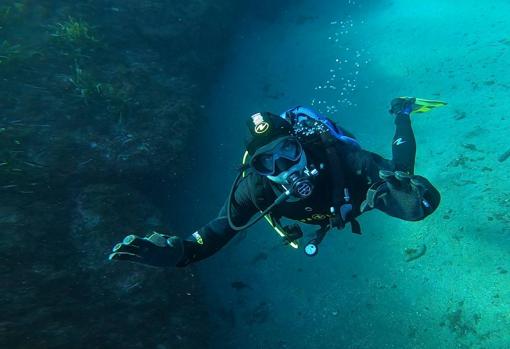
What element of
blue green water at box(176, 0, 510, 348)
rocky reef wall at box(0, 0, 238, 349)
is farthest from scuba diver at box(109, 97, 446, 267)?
blue green water at box(176, 0, 510, 348)

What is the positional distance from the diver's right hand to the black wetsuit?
0.26 meters

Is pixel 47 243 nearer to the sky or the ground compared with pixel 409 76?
nearer to the sky

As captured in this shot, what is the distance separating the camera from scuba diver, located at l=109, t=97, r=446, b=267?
3.08m

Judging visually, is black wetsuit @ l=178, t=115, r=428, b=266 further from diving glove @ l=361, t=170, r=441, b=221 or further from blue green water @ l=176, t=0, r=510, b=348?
blue green water @ l=176, t=0, r=510, b=348

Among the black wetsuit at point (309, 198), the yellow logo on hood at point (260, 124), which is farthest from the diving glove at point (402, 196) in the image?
the yellow logo on hood at point (260, 124)

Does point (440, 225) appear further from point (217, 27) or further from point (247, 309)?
point (217, 27)

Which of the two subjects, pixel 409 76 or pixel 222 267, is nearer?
pixel 222 267

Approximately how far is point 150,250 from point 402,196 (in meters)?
2.26

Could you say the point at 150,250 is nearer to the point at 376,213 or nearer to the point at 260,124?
the point at 260,124

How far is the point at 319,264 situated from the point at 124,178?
443cm

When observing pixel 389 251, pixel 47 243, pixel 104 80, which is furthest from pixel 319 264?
pixel 104 80

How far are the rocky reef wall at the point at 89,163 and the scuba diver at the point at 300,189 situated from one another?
2875 mm

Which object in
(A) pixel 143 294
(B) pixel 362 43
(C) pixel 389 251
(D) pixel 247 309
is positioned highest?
(B) pixel 362 43

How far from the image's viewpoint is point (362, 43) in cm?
1242
